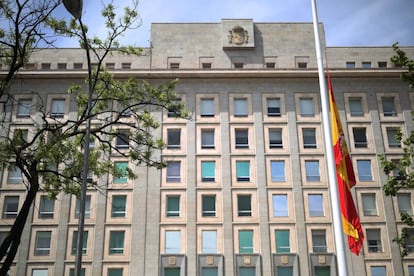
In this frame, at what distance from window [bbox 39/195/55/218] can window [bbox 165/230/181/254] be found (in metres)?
8.95

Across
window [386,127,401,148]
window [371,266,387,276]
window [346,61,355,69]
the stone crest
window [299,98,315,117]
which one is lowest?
window [371,266,387,276]

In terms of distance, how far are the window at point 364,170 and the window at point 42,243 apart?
24088 millimetres

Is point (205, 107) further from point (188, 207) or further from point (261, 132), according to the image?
point (188, 207)

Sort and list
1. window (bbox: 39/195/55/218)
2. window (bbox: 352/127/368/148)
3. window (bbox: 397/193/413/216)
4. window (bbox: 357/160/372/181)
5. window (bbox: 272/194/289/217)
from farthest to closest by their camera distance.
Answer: window (bbox: 352/127/368/148), window (bbox: 357/160/372/181), window (bbox: 397/193/413/216), window (bbox: 39/195/55/218), window (bbox: 272/194/289/217)

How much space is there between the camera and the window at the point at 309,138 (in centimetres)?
3778

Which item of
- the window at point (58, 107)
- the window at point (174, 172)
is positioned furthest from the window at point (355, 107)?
the window at point (58, 107)

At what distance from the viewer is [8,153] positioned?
16.1 metres

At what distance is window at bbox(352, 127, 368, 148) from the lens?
38.0m

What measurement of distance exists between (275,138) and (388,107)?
1003 centimetres

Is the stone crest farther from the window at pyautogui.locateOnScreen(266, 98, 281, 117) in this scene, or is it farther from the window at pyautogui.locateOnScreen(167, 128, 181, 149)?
the window at pyautogui.locateOnScreen(167, 128, 181, 149)

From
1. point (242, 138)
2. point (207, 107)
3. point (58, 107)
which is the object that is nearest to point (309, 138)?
point (242, 138)

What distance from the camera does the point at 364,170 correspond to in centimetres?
3722

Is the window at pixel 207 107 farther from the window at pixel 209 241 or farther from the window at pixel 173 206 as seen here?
the window at pixel 209 241

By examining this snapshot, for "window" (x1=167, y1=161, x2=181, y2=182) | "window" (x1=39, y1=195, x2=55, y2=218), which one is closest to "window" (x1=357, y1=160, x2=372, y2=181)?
"window" (x1=167, y1=161, x2=181, y2=182)
